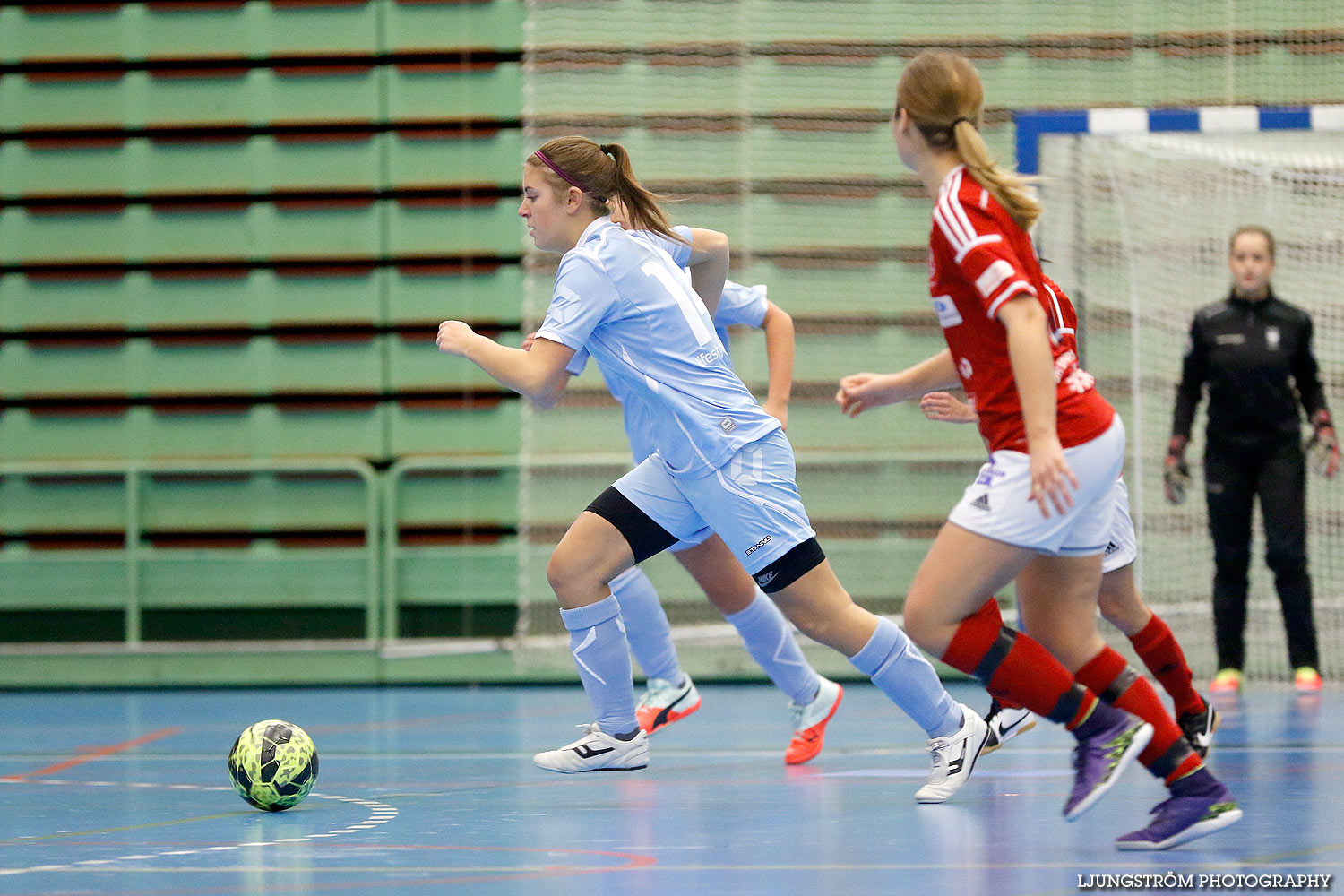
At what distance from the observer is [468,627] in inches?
319

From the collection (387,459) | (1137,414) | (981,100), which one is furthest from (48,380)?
(981,100)


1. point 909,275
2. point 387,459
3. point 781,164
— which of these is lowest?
point 387,459

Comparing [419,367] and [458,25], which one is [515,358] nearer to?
[419,367]

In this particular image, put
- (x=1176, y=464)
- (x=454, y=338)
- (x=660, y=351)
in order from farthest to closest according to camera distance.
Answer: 1. (x=1176, y=464)
2. (x=660, y=351)
3. (x=454, y=338)

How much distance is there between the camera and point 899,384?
376 cm

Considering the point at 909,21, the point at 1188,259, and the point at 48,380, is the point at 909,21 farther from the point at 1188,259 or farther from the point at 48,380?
the point at 48,380

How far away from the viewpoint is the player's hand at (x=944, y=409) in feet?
12.3

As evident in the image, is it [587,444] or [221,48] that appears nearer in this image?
[587,444]

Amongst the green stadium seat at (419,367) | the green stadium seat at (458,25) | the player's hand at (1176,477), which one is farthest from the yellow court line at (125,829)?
the green stadium seat at (458,25)

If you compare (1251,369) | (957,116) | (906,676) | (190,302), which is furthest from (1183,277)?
(190,302)

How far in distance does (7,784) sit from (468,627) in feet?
11.8

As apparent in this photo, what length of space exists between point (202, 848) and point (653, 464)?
5.05 ft

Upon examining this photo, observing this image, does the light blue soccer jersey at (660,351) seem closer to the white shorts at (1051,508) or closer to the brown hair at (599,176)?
the brown hair at (599,176)

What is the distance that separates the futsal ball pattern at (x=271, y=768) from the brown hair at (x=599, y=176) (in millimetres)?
1607
